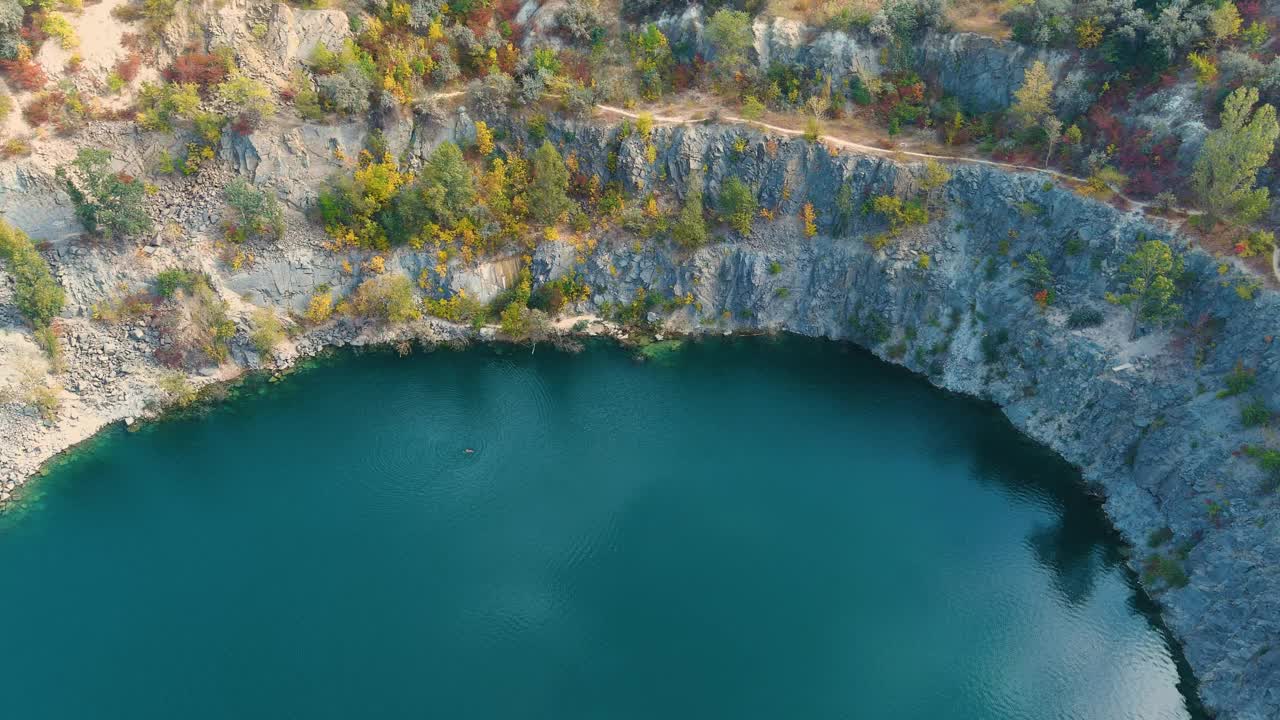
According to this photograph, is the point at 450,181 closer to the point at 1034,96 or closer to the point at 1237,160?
the point at 1034,96

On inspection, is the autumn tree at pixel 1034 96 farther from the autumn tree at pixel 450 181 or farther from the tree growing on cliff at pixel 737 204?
the autumn tree at pixel 450 181

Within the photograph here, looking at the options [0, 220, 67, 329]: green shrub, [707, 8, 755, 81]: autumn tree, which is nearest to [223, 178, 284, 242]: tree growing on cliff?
[0, 220, 67, 329]: green shrub

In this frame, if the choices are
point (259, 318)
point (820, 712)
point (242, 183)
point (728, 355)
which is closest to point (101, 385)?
point (259, 318)

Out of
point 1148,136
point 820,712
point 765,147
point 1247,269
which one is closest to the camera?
point 820,712

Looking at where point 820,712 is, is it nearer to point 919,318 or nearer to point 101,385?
point 919,318

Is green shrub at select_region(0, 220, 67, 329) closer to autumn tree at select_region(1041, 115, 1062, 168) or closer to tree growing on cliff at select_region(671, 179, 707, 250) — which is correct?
tree growing on cliff at select_region(671, 179, 707, 250)

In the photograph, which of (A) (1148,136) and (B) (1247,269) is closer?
(B) (1247,269)

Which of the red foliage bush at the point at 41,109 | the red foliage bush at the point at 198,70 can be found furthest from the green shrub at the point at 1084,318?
the red foliage bush at the point at 41,109
